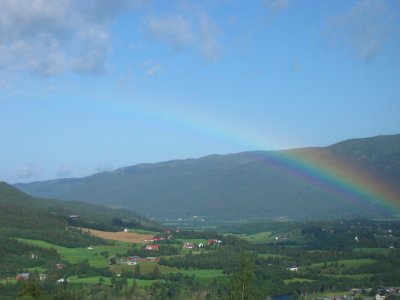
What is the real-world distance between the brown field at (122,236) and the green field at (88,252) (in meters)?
4.07

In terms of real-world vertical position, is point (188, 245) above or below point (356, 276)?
above

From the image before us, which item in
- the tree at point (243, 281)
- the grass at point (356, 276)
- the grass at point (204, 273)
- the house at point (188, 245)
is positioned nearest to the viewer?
the tree at point (243, 281)

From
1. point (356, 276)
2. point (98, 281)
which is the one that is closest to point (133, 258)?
point (98, 281)

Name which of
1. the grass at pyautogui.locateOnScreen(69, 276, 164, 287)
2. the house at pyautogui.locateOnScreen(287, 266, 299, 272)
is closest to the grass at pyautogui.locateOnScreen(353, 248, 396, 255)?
the house at pyautogui.locateOnScreen(287, 266, 299, 272)

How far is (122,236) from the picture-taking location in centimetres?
9206

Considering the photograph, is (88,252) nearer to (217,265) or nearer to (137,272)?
(137,272)

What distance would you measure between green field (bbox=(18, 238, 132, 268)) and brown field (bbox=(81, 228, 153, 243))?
13.3 ft

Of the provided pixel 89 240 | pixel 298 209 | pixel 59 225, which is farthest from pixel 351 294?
pixel 298 209

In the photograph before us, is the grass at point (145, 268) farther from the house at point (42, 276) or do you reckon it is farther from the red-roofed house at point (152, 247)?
the red-roofed house at point (152, 247)

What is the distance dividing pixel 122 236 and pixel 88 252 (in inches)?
662

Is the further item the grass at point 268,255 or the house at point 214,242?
the house at point 214,242

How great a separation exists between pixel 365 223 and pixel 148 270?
64027mm

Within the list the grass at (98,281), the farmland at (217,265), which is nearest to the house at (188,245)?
the farmland at (217,265)

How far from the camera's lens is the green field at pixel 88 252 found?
6762 centimetres
